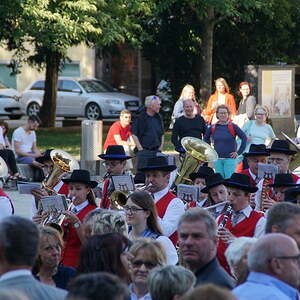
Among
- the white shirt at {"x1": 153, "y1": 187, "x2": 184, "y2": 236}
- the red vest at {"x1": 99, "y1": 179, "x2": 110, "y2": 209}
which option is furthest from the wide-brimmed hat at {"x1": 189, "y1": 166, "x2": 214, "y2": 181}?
the white shirt at {"x1": 153, "y1": 187, "x2": 184, "y2": 236}

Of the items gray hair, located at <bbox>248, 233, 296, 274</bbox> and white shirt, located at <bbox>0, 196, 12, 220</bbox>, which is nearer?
gray hair, located at <bbox>248, 233, 296, 274</bbox>

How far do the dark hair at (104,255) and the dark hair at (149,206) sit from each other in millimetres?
1697

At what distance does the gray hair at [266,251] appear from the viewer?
18.3ft

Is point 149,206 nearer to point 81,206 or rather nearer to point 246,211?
point 246,211

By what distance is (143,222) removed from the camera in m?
8.33

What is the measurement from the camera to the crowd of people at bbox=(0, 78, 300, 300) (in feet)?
17.7

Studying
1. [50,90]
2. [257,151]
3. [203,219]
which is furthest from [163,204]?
[50,90]

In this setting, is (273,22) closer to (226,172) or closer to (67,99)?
(67,99)

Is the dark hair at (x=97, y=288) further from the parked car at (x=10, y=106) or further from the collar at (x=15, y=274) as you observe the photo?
the parked car at (x=10, y=106)

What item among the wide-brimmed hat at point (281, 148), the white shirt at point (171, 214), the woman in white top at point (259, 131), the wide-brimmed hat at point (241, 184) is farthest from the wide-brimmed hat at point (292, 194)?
the woman in white top at point (259, 131)

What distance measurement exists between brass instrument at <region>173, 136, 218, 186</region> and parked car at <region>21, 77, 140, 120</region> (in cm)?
2073

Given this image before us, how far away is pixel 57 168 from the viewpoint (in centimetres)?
1165

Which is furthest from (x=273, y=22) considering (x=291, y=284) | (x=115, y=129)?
(x=291, y=284)

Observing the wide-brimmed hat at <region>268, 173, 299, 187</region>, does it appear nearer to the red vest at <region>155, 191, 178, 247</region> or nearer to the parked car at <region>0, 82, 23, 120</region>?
the red vest at <region>155, 191, 178, 247</region>
